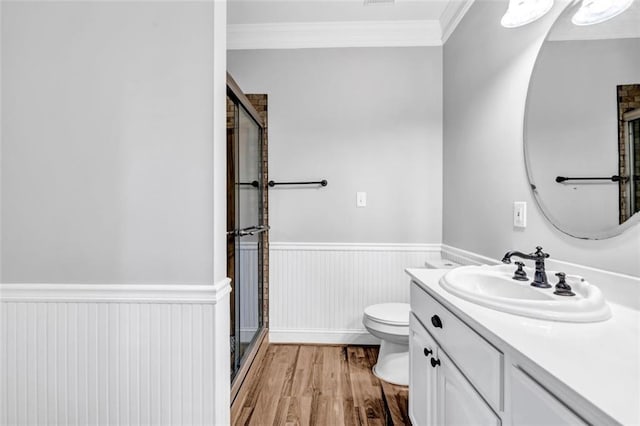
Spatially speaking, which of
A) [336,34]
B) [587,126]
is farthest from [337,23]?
[587,126]

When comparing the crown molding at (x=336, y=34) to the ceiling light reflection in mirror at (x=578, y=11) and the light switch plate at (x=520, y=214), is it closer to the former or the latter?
the ceiling light reflection in mirror at (x=578, y=11)

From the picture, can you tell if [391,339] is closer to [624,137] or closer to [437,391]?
[437,391]

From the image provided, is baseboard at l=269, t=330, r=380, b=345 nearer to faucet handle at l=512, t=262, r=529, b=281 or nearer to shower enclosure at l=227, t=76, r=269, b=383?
shower enclosure at l=227, t=76, r=269, b=383

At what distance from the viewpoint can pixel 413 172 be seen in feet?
8.14

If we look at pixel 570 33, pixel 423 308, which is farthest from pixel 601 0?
pixel 423 308

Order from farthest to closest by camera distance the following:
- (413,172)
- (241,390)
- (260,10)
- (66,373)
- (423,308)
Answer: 1. (413,172)
2. (260,10)
3. (241,390)
4. (423,308)
5. (66,373)

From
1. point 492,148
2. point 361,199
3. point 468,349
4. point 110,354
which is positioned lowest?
point 110,354

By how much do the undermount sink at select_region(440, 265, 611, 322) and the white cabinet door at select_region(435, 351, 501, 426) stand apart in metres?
0.25

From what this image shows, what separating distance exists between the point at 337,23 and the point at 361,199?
136 centimetres

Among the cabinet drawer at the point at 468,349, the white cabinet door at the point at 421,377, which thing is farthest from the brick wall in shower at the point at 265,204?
the cabinet drawer at the point at 468,349

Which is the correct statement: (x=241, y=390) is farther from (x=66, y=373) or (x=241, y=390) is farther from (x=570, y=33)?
(x=570, y=33)

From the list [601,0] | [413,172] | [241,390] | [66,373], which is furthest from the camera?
[413,172]

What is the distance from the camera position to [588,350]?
26.0 inches

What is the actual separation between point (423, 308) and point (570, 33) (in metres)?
1.19
